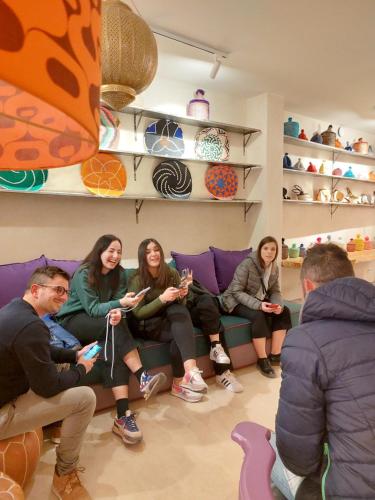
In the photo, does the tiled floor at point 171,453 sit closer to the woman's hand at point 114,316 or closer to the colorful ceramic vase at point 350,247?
the woman's hand at point 114,316

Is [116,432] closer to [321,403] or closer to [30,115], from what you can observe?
[321,403]

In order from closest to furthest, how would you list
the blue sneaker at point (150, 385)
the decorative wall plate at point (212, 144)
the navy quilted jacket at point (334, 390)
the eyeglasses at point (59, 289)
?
the navy quilted jacket at point (334, 390), the eyeglasses at point (59, 289), the blue sneaker at point (150, 385), the decorative wall plate at point (212, 144)

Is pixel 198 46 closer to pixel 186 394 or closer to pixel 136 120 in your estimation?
pixel 136 120

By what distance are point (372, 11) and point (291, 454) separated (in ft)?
9.16

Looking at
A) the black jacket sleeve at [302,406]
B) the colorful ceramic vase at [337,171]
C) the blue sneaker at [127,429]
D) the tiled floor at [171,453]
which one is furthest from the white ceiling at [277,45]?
the tiled floor at [171,453]

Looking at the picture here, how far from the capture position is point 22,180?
109 inches

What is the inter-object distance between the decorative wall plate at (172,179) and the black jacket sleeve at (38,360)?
226 cm

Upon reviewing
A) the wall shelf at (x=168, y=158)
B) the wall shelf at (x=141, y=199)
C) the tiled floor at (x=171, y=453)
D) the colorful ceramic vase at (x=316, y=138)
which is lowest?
the tiled floor at (x=171, y=453)

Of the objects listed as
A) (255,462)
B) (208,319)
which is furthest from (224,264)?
(255,462)

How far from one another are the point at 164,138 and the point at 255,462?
10.4 feet

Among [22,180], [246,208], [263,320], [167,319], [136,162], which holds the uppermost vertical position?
[136,162]

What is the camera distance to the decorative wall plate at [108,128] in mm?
3166

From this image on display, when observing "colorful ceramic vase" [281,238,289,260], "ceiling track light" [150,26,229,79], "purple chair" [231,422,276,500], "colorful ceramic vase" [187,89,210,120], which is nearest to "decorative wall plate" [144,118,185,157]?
"colorful ceramic vase" [187,89,210,120]

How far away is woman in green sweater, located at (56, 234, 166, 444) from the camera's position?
7.25 ft
